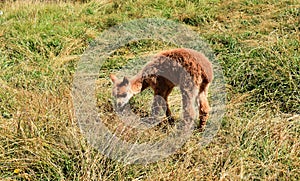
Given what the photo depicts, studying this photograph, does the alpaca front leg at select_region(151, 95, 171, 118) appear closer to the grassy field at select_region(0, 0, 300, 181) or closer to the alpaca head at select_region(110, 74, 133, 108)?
the alpaca head at select_region(110, 74, 133, 108)

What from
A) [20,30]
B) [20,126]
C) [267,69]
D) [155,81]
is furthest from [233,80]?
[20,30]

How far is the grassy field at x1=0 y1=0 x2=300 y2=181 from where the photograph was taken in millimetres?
3076

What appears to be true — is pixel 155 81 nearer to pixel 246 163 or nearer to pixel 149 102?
pixel 149 102

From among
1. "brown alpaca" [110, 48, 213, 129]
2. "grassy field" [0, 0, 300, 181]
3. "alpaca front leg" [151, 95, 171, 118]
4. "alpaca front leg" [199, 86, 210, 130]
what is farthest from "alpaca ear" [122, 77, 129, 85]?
"alpaca front leg" [199, 86, 210, 130]

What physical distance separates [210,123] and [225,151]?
71cm

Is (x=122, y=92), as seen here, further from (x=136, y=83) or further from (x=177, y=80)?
(x=177, y=80)

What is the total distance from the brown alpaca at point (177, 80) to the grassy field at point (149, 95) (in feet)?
1.08

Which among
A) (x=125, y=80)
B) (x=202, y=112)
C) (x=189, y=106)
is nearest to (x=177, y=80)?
(x=189, y=106)

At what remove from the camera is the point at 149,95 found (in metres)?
4.70

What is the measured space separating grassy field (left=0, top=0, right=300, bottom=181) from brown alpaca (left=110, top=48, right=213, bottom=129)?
329 millimetres

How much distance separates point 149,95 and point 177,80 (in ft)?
3.29

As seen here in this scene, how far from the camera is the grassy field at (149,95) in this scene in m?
3.08

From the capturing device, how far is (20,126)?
331 cm

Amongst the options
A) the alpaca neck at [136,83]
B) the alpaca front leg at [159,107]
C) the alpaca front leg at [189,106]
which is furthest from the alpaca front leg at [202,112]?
the alpaca neck at [136,83]
